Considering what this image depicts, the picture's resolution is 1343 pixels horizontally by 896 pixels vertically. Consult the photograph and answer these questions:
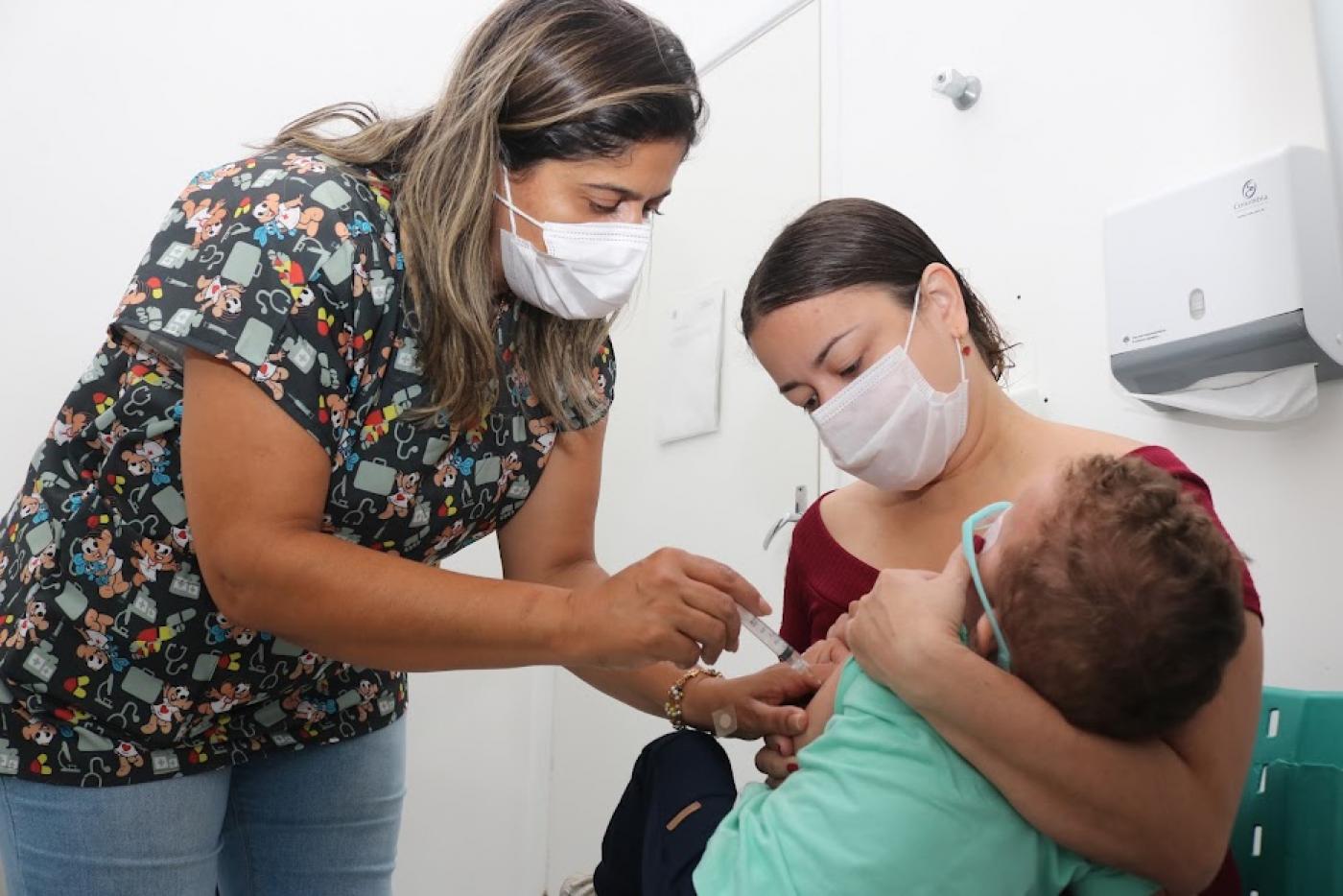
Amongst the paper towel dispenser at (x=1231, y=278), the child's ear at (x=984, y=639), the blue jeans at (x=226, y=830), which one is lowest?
the blue jeans at (x=226, y=830)

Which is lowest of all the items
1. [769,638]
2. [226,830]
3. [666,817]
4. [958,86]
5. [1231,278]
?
[226,830]

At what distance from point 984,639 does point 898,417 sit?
1.20 feet

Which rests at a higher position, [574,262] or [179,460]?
[574,262]

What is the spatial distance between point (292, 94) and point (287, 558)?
75.5 inches

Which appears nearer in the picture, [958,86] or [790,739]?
[790,739]

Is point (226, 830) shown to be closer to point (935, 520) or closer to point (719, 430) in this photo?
point (935, 520)

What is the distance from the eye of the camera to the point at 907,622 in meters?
0.90

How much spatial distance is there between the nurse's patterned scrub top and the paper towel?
2.84 feet

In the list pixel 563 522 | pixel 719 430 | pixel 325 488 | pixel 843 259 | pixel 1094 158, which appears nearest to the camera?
pixel 325 488

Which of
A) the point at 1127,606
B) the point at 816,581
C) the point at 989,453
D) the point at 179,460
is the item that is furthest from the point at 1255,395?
the point at 179,460

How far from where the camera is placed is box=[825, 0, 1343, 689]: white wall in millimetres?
1327

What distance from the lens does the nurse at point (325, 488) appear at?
1.00 metres

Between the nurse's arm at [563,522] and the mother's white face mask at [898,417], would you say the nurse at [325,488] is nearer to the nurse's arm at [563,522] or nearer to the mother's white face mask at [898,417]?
the nurse's arm at [563,522]

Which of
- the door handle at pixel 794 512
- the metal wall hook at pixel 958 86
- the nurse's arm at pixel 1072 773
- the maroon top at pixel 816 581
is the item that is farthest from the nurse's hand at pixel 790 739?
the metal wall hook at pixel 958 86
